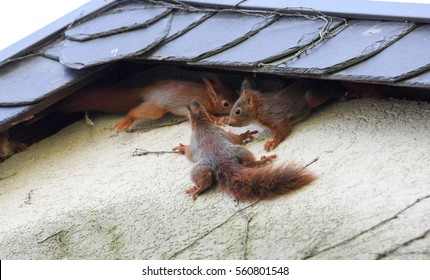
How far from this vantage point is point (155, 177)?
11.3 ft

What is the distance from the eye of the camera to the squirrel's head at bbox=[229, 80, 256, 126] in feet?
12.2

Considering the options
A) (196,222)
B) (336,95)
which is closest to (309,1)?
(336,95)

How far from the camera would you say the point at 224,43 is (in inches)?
141

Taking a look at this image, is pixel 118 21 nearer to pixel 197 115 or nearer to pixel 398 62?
pixel 197 115

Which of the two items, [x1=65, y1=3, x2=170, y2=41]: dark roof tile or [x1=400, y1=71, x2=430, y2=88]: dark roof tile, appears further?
[x1=65, y1=3, x2=170, y2=41]: dark roof tile

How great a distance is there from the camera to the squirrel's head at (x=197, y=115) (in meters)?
3.69

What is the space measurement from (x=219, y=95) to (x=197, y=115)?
1.06 ft

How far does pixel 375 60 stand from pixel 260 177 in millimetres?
563

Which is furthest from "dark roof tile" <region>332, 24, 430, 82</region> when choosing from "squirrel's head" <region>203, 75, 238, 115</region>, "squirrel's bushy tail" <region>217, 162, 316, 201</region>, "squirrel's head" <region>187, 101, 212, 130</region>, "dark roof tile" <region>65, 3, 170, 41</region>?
"dark roof tile" <region>65, 3, 170, 41</region>

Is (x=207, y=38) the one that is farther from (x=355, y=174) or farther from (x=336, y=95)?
(x=355, y=174)

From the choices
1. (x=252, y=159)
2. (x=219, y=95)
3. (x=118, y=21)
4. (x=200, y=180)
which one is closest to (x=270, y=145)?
(x=252, y=159)

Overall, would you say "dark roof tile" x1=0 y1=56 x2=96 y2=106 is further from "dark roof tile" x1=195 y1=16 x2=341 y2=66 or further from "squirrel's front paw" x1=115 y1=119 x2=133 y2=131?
"dark roof tile" x1=195 y1=16 x2=341 y2=66

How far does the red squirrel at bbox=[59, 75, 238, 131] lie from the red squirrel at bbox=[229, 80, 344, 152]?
218 mm

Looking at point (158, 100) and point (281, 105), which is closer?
point (281, 105)
